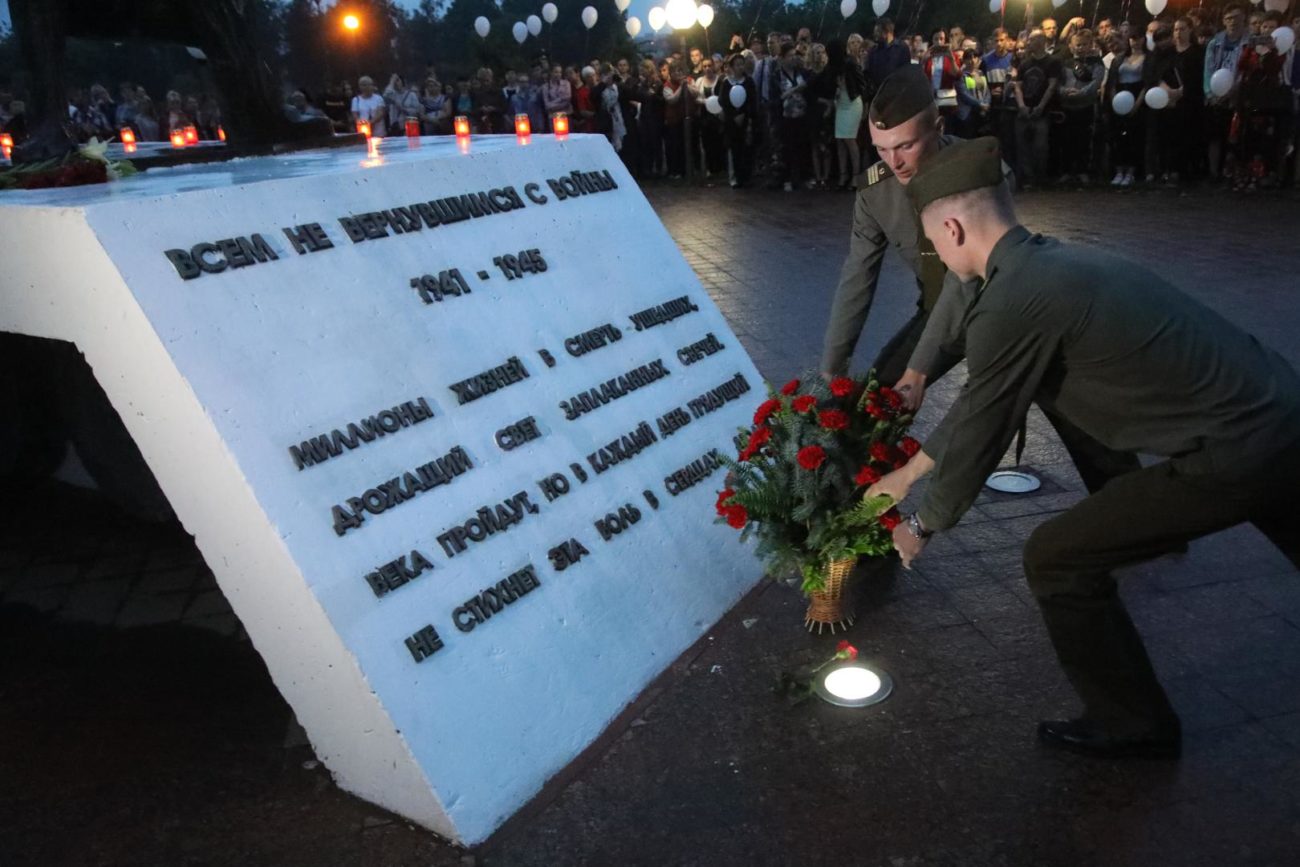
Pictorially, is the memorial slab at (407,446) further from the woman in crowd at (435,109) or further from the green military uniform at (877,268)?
the woman in crowd at (435,109)

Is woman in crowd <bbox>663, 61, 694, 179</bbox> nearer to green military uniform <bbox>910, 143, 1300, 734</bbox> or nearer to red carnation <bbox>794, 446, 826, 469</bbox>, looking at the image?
red carnation <bbox>794, 446, 826, 469</bbox>

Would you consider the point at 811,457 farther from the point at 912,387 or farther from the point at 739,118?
the point at 739,118

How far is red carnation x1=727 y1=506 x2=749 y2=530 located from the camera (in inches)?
123

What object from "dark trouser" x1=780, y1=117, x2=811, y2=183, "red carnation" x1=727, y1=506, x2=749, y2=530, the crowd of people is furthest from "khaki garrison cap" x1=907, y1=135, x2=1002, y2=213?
"dark trouser" x1=780, y1=117, x2=811, y2=183

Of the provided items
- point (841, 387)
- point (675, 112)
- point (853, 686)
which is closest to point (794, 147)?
point (675, 112)

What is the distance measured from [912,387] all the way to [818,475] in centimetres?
57

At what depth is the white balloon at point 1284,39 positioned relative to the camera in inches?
406

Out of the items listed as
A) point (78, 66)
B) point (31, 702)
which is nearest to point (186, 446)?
point (31, 702)

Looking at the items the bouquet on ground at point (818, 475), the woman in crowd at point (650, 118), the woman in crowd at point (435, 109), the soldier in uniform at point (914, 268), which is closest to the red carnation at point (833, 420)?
the bouquet on ground at point (818, 475)

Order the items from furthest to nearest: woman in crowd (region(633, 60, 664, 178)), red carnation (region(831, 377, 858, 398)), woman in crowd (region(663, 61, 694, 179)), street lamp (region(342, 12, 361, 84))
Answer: street lamp (region(342, 12, 361, 84)) < woman in crowd (region(633, 60, 664, 178)) < woman in crowd (region(663, 61, 694, 179)) < red carnation (region(831, 377, 858, 398))

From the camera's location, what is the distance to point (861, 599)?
3.68m

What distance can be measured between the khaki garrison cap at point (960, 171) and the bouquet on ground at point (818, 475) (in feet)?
2.81

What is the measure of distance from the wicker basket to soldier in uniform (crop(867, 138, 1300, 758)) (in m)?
0.75

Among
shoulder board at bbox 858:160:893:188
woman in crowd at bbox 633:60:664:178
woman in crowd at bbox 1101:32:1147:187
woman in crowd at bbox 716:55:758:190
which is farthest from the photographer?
woman in crowd at bbox 633:60:664:178
